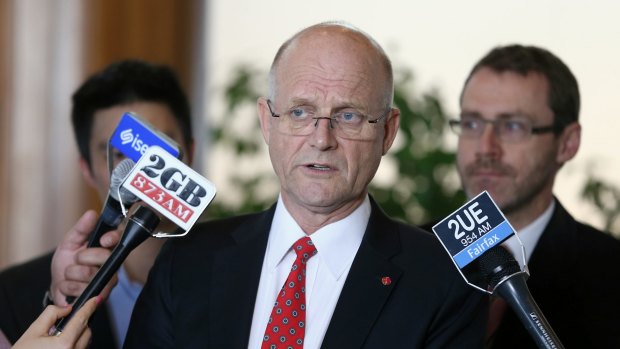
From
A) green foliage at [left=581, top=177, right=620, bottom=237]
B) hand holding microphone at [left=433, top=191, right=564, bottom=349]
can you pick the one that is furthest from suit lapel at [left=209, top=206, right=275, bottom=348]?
green foliage at [left=581, top=177, right=620, bottom=237]

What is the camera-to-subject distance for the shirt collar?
82.9 inches

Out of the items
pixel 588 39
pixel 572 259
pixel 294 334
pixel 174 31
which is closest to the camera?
pixel 294 334

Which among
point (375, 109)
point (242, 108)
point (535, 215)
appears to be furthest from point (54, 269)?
point (242, 108)

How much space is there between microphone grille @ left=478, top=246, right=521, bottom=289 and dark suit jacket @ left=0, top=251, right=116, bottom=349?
3.78 feet

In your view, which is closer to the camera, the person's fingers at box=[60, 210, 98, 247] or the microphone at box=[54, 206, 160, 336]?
the microphone at box=[54, 206, 160, 336]

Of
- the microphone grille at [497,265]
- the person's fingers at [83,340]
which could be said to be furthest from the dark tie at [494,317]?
the person's fingers at [83,340]

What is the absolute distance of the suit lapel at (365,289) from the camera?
6.56ft

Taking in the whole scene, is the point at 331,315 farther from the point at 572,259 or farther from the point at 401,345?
the point at 572,259

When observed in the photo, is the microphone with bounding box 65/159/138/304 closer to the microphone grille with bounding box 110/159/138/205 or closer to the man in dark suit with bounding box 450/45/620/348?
the microphone grille with bounding box 110/159/138/205

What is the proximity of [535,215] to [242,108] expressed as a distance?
6.78ft

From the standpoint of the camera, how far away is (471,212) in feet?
6.03

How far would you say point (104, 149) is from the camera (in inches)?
114

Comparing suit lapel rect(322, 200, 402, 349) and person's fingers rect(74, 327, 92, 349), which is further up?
person's fingers rect(74, 327, 92, 349)


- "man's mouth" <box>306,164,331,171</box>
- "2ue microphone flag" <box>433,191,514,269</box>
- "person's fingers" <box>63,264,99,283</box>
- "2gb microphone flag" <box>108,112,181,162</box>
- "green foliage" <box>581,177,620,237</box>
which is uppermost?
"2gb microphone flag" <box>108,112,181,162</box>
